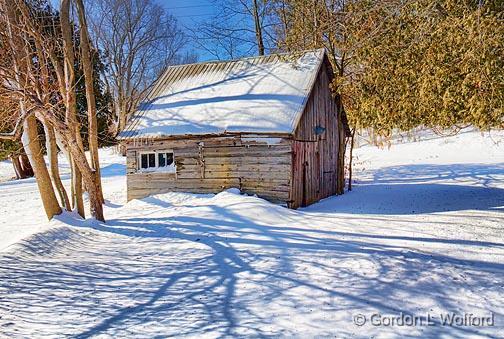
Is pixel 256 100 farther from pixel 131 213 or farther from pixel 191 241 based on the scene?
pixel 191 241

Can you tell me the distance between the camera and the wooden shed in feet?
42.7

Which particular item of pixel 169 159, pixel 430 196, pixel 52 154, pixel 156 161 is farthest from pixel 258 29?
pixel 52 154

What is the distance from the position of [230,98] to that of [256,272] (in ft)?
32.5

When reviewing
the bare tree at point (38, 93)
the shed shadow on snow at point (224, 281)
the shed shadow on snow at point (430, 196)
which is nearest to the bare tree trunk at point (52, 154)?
the bare tree at point (38, 93)

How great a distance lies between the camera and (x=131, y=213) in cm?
1257

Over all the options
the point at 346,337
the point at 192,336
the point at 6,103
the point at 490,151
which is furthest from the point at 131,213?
the point at 490,151

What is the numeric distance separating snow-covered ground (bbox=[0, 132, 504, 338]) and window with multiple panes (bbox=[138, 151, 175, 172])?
2666mm

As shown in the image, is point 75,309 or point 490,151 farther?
point 490,151

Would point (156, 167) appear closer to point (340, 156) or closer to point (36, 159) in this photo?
point (36, 159)

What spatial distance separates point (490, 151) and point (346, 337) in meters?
29.9

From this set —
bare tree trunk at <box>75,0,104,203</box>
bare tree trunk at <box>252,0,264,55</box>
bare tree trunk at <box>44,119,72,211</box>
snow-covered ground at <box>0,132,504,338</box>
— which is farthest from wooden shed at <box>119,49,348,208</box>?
bare tree trunk at <box>252,0,264,55</box>

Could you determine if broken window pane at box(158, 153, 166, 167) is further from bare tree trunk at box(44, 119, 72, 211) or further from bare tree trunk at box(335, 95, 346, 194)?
bare tree trunk at box(335, 95, 346, 194)

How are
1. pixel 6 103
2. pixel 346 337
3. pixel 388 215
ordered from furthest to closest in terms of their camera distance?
pixel 388 215 → pixel 6 103 → pixel 346 337

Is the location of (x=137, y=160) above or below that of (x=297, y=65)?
below
